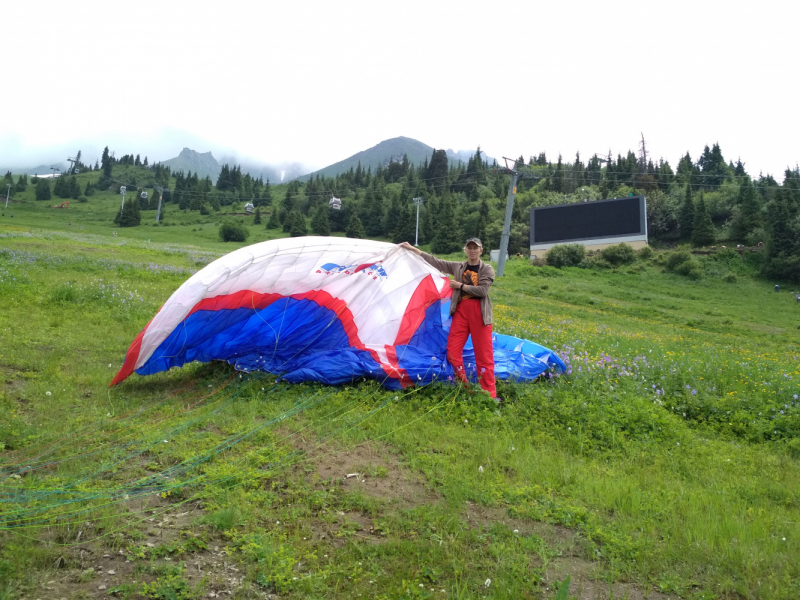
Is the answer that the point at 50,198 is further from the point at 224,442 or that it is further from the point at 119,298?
the point at 224,442

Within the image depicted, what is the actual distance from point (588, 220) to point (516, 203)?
109 ft

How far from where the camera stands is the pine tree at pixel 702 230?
197ft

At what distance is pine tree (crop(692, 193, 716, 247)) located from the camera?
6000 centimetres

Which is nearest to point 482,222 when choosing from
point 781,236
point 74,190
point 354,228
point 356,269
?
point 354,228

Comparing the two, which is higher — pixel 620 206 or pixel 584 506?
pixel 620 206

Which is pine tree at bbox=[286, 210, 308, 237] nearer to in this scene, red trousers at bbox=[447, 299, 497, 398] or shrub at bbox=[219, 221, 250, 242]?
shrub at bbox=[219, 221, 250, 242]

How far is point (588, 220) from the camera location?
5719cm

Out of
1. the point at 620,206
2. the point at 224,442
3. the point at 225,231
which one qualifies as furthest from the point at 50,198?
the point at 224,442

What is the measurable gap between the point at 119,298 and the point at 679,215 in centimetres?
7104

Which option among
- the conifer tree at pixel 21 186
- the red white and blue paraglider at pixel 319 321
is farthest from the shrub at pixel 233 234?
the conifer tree at pixel 21 186

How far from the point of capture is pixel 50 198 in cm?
13400

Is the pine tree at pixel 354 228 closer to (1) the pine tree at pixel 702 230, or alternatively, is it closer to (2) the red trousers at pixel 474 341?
(1) the pine tree at pixel 702 230

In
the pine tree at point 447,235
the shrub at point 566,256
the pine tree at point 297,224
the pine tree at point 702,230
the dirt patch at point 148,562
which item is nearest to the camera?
the dirt patch at point 148,562

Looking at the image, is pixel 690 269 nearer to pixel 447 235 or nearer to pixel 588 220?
pixel 588 220
